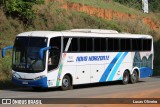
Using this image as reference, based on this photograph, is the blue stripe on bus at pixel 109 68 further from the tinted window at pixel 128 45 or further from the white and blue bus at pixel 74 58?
the tinted window at pixel 128 45

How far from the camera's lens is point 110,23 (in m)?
57.7

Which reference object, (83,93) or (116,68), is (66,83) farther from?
(116,68)

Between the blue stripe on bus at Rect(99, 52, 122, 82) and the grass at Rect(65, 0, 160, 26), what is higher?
the grass at Rect(65, 0, 160, 26)

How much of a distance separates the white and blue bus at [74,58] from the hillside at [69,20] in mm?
5653

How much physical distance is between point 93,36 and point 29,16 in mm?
16203

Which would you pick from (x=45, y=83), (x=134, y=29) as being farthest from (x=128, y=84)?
(x=134, y=29)

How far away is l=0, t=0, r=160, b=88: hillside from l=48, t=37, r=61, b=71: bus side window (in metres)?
6.20

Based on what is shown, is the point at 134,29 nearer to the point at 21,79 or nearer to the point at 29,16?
the point at 29,16

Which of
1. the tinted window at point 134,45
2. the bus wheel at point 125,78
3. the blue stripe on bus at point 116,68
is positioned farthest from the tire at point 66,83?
the tinted window at point 134,45

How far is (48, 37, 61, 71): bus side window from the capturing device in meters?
25.6

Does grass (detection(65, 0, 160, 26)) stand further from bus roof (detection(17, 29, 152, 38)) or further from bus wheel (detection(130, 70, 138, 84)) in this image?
bus roof (detection(17, 29, 152, 38))

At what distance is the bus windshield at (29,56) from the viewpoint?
2533 centimetres

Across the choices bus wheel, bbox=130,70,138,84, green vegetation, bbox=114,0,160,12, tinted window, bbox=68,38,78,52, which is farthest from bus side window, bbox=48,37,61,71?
green vegetation, bbox=114,0,160,12

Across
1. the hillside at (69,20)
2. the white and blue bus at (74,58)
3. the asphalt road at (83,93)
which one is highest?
the hillside at (69,20)
